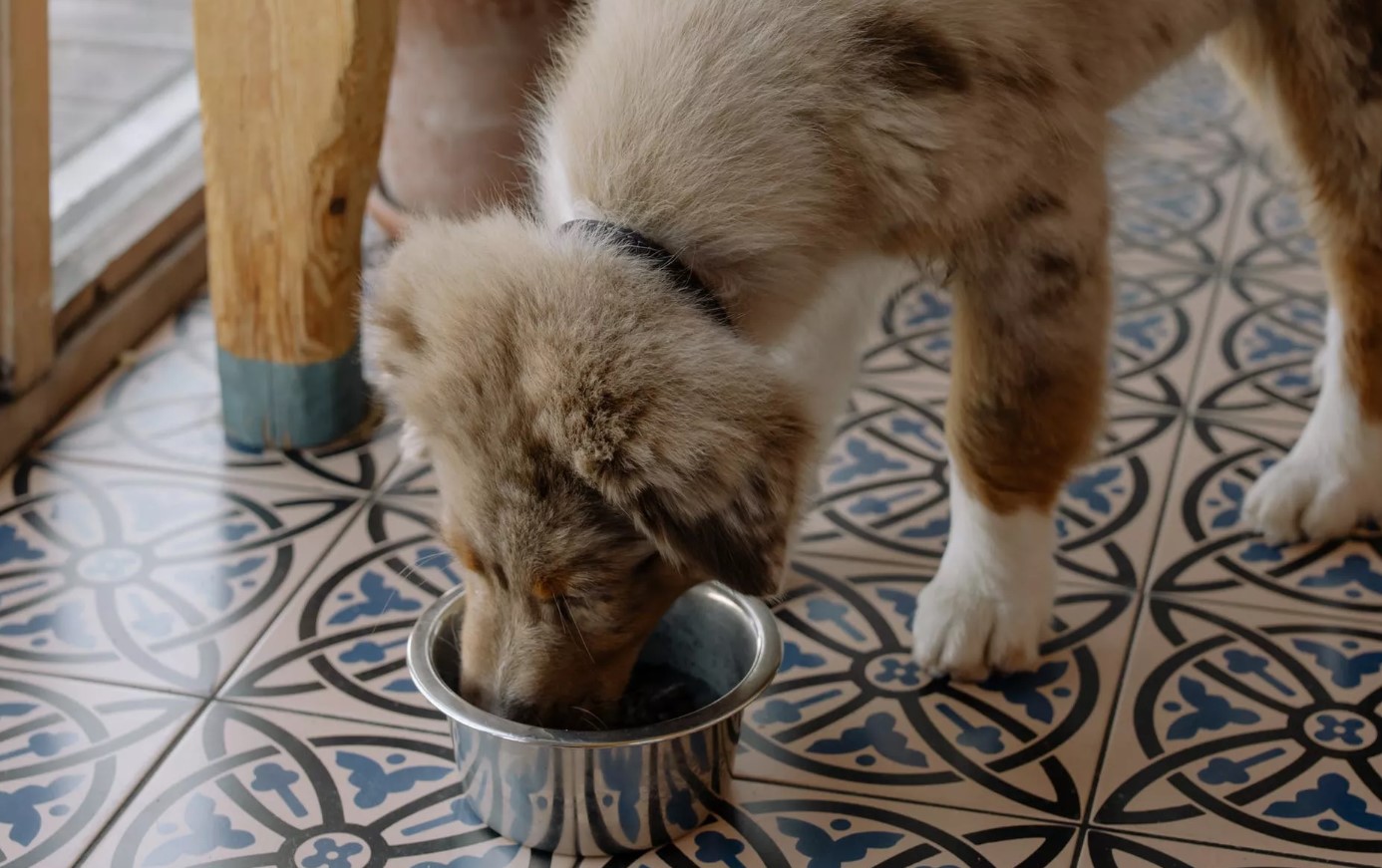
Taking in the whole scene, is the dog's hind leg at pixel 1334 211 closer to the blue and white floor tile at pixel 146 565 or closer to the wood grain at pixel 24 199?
the blue and white floor tile at pixel 146 565

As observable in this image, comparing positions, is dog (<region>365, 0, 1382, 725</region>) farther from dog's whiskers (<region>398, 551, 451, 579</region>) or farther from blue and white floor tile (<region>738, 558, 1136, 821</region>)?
dog's whiskers (<region>398, 551, 451, 579</region>)

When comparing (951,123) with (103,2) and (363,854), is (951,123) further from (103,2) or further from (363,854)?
(103,2)

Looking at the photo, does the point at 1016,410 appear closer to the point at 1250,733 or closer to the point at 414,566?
the point at 1250,733

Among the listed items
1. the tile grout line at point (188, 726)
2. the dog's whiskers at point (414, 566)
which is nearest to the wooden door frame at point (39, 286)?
the tile grout line at point (188, 726)

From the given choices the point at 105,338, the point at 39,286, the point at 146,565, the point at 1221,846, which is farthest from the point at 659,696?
the point at 105,338

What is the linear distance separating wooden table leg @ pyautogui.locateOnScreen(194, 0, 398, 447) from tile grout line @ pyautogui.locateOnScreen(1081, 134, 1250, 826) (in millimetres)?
1177

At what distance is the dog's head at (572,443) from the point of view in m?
1.42

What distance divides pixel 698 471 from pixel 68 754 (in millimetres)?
909

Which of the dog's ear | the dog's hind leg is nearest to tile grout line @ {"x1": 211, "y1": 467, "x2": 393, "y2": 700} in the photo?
the dog's ear

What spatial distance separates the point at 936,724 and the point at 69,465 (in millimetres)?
1363

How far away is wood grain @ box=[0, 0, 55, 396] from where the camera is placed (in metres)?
2.20

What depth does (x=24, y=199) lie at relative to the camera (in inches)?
90.4

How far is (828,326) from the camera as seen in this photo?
2.12 m

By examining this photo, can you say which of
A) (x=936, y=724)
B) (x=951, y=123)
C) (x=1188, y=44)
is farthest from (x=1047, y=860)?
(x=1188, y=44)
